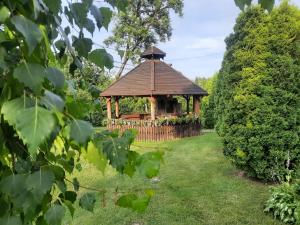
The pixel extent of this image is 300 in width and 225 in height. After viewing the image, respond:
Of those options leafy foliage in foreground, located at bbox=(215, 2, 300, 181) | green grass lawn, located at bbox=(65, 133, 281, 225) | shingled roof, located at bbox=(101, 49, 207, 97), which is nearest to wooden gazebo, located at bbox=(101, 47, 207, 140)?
shingled roof, located at bbox=(101, 49, 207, 97)

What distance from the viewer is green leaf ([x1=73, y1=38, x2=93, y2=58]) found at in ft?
3.88

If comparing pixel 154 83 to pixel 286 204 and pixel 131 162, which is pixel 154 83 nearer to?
pixel 286 204

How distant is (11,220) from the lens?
2.77ft

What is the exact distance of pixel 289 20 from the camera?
735 centimetres

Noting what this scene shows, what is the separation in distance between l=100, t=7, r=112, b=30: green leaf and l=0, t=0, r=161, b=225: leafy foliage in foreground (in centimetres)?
7

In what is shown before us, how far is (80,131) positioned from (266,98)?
672cm

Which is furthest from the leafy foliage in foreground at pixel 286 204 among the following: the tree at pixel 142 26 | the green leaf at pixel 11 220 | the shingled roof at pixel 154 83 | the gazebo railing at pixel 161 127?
the tree at pixel 142 26

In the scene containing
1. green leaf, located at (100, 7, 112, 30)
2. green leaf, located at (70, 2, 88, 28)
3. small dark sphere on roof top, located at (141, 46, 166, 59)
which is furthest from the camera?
small dark sphere on roof top, located at (141, 46, 166, 59)

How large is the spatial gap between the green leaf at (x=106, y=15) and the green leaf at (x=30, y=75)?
0.57 m

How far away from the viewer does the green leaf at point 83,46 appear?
1.18 meters

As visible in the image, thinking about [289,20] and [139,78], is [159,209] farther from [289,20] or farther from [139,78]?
[139,78]

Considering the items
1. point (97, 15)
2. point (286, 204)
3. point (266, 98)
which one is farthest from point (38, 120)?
point (266, 98)

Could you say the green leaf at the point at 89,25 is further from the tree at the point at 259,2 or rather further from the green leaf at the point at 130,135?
the tree at the point at 259,2

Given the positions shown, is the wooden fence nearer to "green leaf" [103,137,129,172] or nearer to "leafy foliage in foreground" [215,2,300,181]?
"leafy foliage in foreground" [215,2,300,181]
